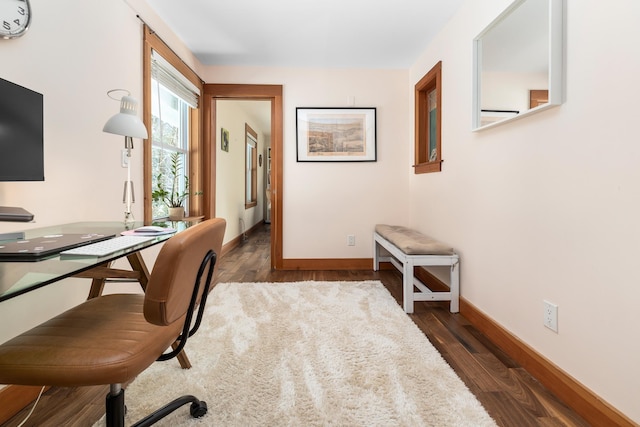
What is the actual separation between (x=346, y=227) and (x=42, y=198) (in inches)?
105

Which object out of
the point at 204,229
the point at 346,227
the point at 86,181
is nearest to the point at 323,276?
the point at 346,227

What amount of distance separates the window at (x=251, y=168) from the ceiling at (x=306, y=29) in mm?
2613

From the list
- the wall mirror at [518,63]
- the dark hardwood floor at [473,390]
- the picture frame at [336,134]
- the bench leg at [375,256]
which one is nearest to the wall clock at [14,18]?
the dark hardwood floor at [473,390]

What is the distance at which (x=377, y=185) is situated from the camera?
3.52 m

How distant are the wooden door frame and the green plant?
0.30 m

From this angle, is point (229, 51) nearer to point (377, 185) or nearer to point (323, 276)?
point (377, 185)

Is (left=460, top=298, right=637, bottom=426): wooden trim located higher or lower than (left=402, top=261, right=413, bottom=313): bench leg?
lower

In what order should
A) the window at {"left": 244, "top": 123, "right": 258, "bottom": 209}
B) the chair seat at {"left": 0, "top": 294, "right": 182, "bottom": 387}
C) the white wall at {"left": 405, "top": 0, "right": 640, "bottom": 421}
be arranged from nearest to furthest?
1. the chair seat at {"left": 0, "top": 294, "right": 182, "bottom": 387}
2. the white wall at {"left": 405, "top": 0, "right": 640, "bottom": 421}
3. the window at {"left": 244, "top": 123, "right": 258, "bottom": 209}

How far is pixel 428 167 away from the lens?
2.96 meters

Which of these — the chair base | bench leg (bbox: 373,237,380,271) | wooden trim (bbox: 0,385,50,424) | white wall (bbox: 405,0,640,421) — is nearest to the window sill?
white wall (bbox: 405,0,640,421)

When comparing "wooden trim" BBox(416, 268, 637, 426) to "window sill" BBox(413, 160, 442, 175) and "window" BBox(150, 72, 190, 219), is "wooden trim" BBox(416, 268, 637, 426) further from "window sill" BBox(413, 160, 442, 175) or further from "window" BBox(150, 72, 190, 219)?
"window" BBox(150, 72, 190, 219)

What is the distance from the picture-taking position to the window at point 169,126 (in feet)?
7.57

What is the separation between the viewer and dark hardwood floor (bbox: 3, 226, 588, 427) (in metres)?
1.23


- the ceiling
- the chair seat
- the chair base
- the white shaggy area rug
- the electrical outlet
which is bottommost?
the white shaggy area rug
